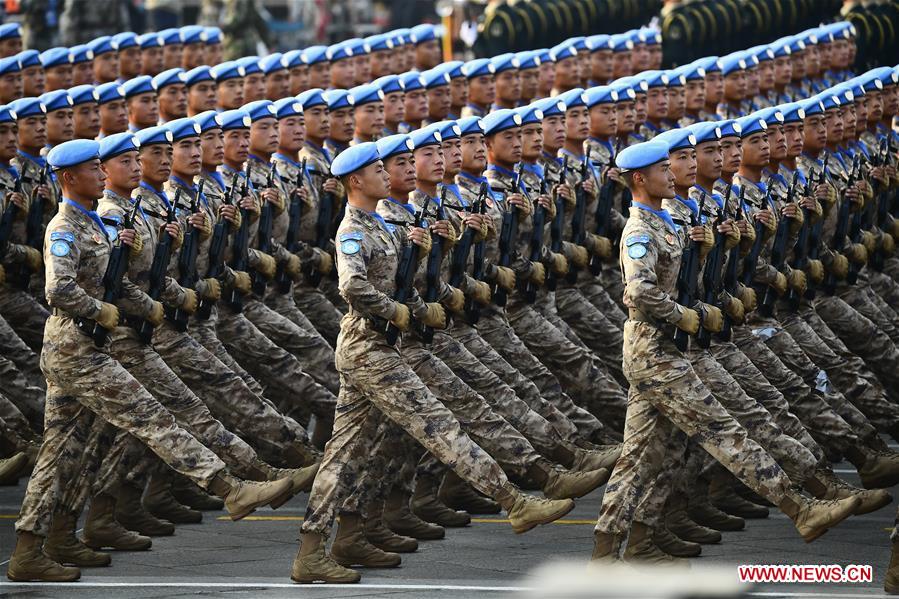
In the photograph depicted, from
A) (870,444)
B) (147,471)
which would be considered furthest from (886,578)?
(147,471)

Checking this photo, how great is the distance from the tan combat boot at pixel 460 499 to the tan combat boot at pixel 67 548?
215cm

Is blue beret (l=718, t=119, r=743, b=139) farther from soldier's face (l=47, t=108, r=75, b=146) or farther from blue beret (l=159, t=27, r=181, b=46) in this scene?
blue beret (l=159, t=27, r=181, b=46)

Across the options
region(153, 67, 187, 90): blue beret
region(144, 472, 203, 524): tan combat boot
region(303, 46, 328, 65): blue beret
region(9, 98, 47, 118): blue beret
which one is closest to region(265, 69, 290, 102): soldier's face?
region(303, 46, 328, 65): blue beret

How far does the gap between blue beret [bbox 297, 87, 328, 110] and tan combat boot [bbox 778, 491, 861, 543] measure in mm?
5305

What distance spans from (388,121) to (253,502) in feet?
17.8

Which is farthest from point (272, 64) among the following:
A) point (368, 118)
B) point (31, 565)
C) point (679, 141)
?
point (31, 565)

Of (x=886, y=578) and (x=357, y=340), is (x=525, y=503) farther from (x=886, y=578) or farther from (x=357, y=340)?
(x=886, y=578)

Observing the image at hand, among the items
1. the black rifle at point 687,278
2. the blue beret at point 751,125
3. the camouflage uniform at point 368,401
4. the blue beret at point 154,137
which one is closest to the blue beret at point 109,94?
the blue beret at point 154,137

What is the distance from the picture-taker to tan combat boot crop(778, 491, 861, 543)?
30.7 feet

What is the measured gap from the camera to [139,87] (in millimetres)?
14148

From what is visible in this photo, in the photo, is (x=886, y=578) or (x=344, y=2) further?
(x=344, y=2)

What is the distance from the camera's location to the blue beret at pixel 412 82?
14594mm

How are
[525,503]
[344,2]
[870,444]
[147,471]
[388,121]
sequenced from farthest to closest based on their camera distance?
[344,2]
[388,121]
[870,444]
[147,471]
[525,503]

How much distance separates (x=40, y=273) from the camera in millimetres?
12375
